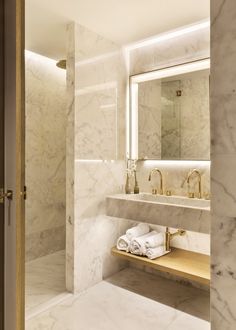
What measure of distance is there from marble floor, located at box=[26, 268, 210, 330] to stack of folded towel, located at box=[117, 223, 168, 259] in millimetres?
347

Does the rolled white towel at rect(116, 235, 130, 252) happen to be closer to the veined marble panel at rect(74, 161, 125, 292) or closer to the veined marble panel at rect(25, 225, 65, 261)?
the veined marble panel at rect(74, 161, 125, 292)

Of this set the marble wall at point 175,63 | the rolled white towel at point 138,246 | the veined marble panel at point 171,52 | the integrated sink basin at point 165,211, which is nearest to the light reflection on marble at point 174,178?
the marble wall at point 175,63

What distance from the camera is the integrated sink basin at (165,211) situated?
6.55ft

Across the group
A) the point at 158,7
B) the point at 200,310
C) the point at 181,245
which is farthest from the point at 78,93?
the point at 200,310

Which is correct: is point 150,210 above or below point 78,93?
below

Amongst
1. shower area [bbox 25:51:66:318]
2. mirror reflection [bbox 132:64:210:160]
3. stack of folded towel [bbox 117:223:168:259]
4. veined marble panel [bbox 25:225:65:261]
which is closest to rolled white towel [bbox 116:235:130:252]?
stack of folded towel [bbox 117:223:168:259]

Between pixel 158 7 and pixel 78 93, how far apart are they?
917 mm

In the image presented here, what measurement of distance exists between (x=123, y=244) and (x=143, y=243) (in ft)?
0.76

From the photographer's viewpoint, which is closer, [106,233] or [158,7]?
[158,7]

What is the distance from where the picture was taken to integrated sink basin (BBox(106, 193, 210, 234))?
2.00 m

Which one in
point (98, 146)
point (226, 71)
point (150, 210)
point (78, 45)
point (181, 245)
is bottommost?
point (181, 245)

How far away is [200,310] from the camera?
86.4 inches

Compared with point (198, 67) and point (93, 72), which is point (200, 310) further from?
point (93, 72)

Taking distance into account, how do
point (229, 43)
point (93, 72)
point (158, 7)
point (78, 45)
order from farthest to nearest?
1. point (93, 72)
2. point (78, 45)
3. point (158, 7)
4. point (229, 43)
